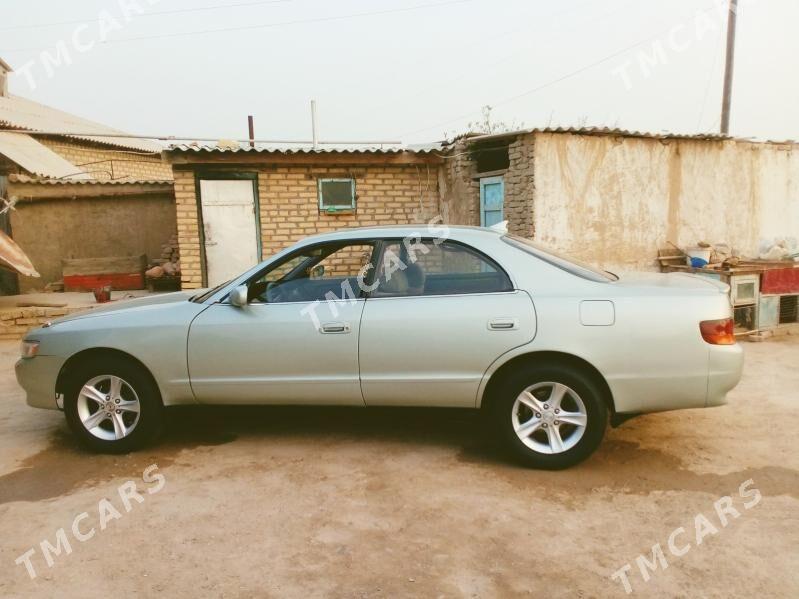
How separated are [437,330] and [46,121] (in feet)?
60.8

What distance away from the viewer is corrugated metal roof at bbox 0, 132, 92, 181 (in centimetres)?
1241

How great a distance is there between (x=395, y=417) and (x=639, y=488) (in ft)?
6.43

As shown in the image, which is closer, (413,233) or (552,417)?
(552,417)

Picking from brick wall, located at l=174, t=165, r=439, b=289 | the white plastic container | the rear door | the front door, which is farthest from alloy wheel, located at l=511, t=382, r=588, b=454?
brick wall, located at l=174, t=165, r=439, b=289

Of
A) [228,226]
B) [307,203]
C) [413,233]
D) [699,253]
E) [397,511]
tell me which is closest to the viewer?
[397,511]

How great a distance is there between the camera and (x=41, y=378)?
411 centimetres

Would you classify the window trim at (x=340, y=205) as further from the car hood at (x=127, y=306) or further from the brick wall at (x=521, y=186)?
the car hood at (x=127, y=306)

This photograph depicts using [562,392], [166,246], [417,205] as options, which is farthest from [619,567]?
[166,246]

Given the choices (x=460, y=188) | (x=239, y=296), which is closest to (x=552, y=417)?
(x=239, y=296)

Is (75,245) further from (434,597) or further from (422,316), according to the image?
(434,597)

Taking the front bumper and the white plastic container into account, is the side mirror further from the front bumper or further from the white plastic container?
the white plastic container

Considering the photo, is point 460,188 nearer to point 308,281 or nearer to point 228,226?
point 228,226

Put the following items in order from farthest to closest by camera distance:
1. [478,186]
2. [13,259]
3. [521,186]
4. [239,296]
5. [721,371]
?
1. [478,186]
2. [13,259]
3. [521,186]
4. [239,296]
5. [721,371]

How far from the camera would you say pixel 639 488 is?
11.4 feet
